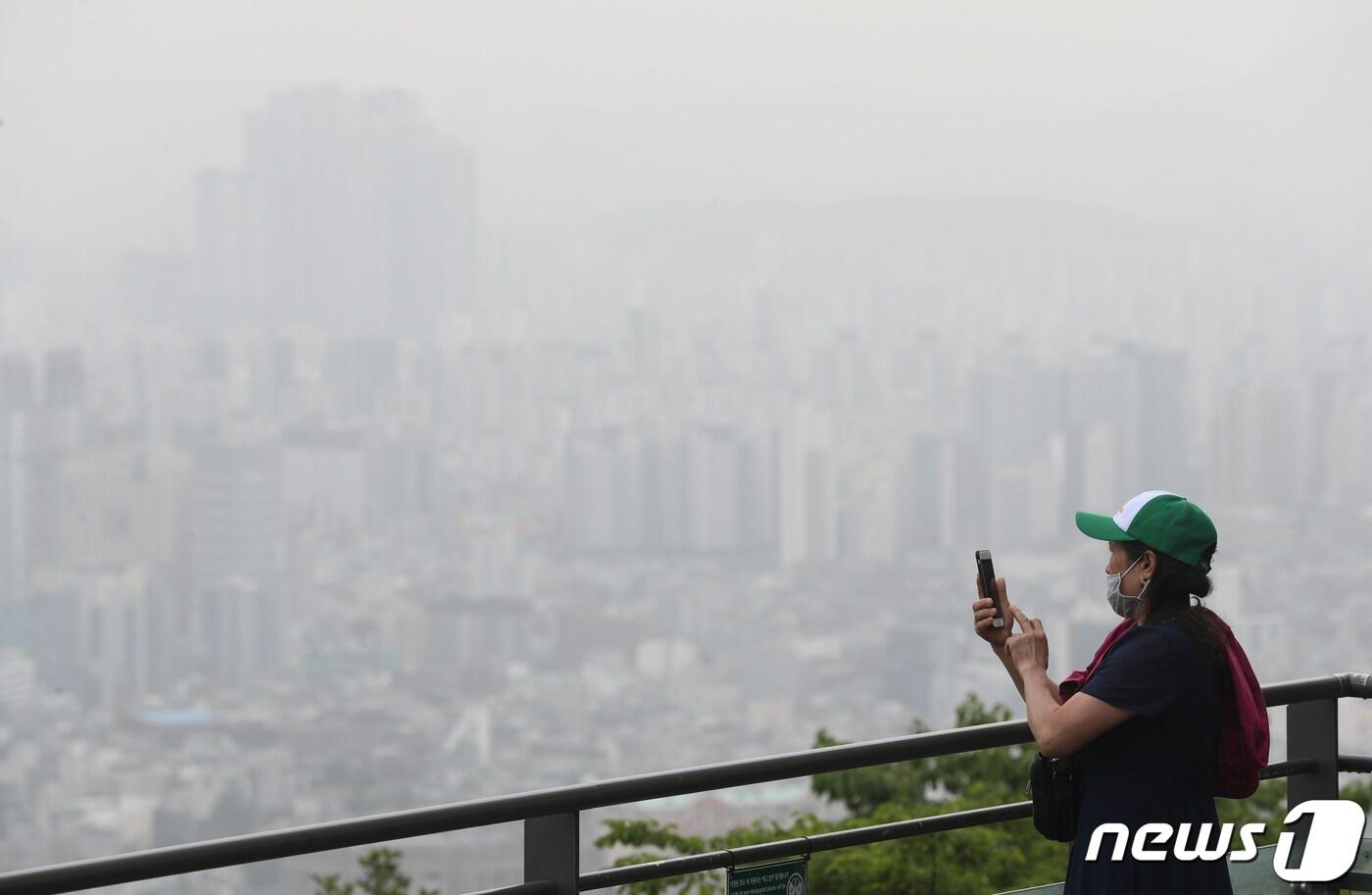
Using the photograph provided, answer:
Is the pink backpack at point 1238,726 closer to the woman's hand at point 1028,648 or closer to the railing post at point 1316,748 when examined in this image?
the woman's hand at point 1028,648

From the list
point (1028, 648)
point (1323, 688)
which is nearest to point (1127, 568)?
point (1028, 648)

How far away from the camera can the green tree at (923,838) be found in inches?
328

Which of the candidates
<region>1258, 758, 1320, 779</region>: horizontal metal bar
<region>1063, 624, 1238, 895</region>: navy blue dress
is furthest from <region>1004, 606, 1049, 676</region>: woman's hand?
<region>1258, 758, 1320, 779</region>: horizontal metal bar

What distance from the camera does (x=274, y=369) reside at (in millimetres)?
46062

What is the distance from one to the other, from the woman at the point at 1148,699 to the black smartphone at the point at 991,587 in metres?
0.03

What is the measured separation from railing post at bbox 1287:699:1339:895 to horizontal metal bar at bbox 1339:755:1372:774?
16mm

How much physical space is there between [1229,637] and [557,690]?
42410 mm

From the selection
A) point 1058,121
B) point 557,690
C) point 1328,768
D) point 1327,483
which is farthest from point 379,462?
point 1328,768

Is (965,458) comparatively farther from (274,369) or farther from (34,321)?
(34,321)

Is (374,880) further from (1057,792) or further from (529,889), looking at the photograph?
(1057,792)

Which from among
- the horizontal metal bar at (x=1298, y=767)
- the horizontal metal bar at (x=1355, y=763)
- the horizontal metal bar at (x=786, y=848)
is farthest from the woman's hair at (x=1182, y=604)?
the horizontal metal bar at (x=1355, y=763)

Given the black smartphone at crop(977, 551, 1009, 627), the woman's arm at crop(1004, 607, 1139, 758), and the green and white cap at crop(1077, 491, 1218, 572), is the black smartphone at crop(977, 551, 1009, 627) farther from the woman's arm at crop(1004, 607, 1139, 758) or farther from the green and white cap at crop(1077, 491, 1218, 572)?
the green and white cap at crop(1077, 491, 1218, 572)

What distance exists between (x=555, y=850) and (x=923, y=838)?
629 cm

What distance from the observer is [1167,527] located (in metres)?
2.58
